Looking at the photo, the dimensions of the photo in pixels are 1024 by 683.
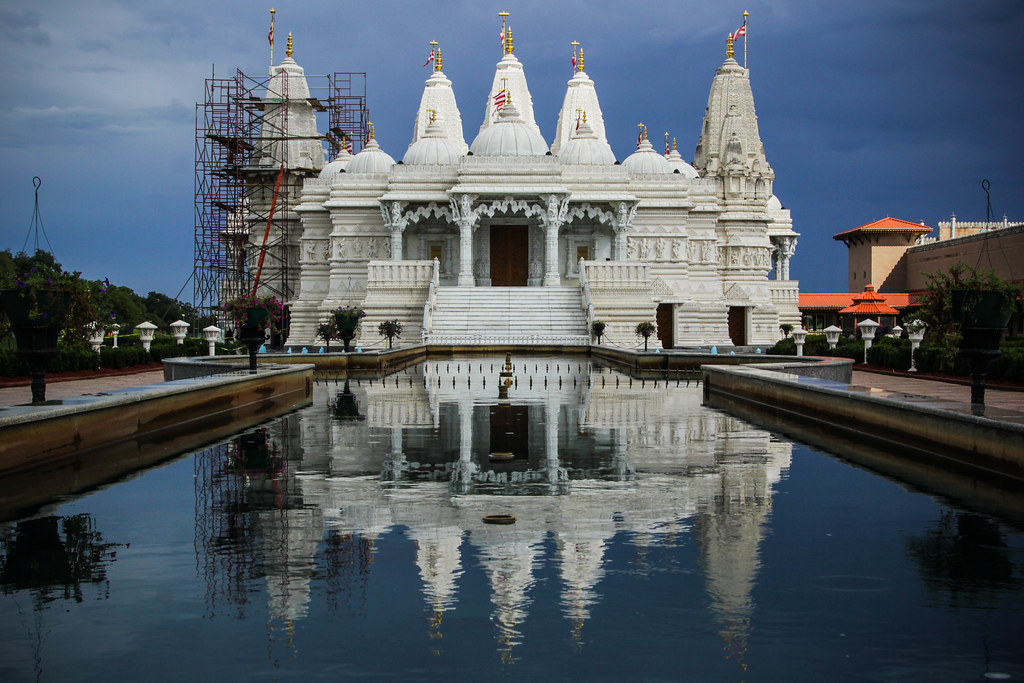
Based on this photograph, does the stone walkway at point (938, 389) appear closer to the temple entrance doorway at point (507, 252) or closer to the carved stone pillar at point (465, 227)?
the carved stone pillar at point (465, 227)

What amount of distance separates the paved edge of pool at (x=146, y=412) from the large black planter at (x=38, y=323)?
629 mm

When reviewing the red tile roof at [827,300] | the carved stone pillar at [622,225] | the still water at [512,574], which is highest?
the carved stone pillar at [622,225]

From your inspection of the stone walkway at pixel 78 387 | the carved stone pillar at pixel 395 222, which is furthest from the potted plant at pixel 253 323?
the carved stone pillar at pixel 395 222

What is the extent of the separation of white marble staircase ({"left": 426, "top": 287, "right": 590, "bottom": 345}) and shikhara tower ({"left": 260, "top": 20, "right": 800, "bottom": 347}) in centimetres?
8

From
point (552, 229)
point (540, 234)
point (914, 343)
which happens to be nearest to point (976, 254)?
point (540, 234)

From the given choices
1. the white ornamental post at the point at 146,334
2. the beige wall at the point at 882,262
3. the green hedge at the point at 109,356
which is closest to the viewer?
the green hedge at the point at 109,356

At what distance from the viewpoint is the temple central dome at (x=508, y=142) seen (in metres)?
47.0

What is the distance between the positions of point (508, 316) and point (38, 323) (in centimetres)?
2871

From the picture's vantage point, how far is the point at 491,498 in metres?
8.70

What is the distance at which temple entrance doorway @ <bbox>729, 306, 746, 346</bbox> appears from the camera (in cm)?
5369

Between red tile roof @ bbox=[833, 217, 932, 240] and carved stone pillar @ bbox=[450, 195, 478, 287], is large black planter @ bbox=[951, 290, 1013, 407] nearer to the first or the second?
carved stone pillar @ bbox=[450, 195, 478, 287]

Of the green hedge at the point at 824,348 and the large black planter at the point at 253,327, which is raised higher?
the large black planter at the point at 253,327

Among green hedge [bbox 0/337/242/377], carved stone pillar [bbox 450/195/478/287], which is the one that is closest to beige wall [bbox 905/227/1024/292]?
carved stone pillar [bbox 450/195/478/287]

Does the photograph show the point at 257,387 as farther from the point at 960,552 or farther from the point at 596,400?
the point at 960,552
